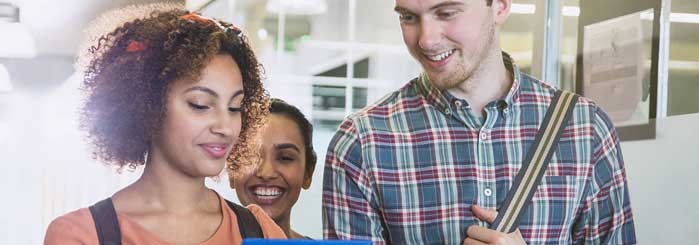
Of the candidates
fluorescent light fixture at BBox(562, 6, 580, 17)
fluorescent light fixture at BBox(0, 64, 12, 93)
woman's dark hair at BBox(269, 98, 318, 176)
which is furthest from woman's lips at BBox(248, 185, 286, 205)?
fluorescent light fixture at BBox(562, 6, 580, 17)

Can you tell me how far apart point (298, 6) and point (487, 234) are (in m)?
1.75

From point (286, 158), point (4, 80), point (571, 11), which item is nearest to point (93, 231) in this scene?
point (286, 158)

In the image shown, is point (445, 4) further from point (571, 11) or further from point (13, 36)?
point (13, 36)

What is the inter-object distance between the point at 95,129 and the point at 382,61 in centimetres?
180

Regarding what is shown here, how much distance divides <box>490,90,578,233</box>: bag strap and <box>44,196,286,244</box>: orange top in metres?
0.54

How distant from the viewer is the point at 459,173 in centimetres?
222

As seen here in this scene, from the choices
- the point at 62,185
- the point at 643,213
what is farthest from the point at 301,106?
the point at 643,213

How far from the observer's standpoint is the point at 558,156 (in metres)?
2.24

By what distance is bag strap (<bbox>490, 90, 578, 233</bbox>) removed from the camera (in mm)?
2186

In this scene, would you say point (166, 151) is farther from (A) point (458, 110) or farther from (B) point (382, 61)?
(B) point (382, 61)

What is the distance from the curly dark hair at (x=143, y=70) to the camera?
1989 mm

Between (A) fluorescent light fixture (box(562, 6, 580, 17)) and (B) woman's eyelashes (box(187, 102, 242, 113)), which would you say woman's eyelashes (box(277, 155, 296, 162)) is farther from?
(A) fluorescent light fixture (box(562, 6, 580, 17))

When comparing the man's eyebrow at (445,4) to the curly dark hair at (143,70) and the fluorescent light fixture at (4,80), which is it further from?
the fluorescent light fixture at (4,80)

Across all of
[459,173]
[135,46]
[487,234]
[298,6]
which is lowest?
[487,234]
